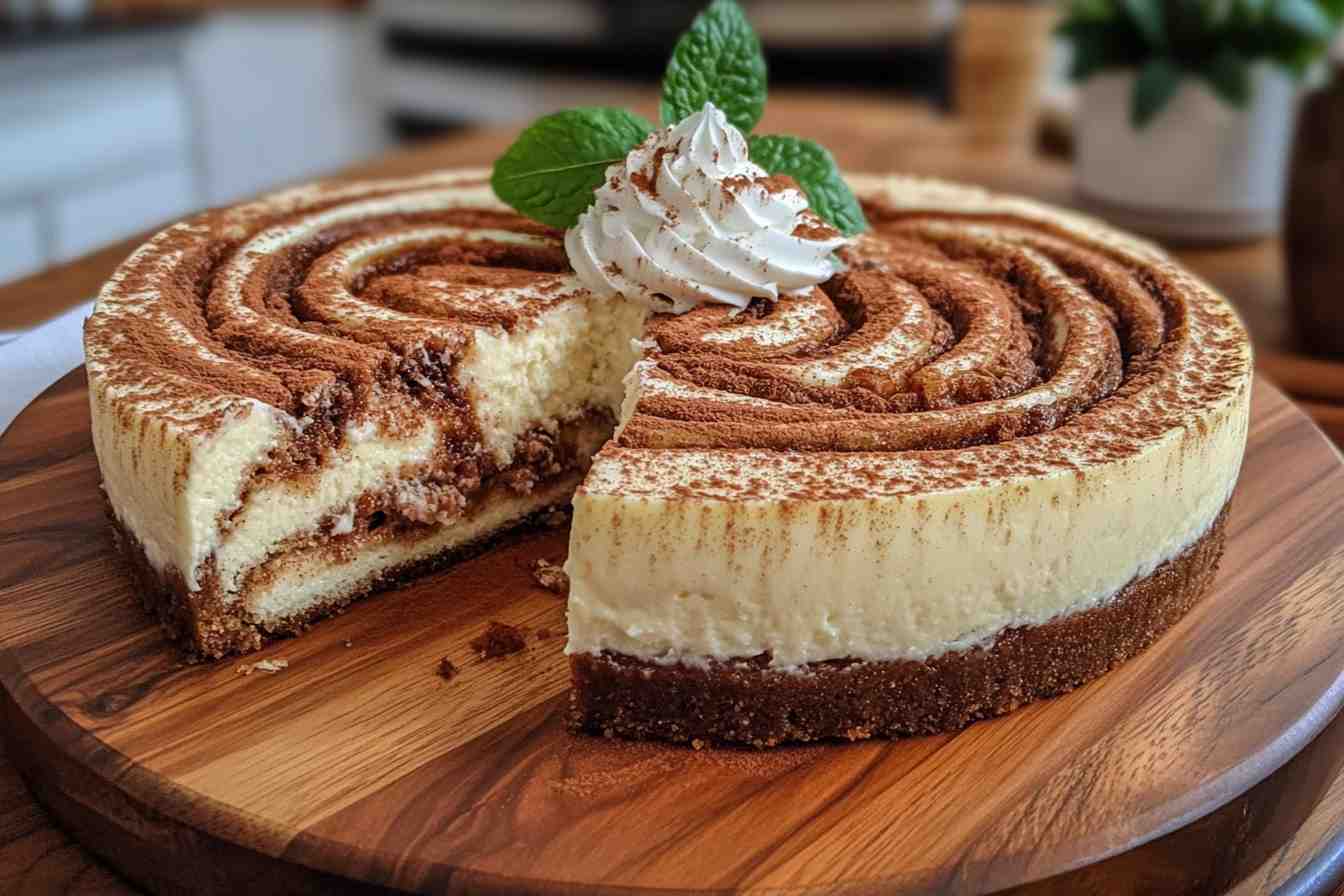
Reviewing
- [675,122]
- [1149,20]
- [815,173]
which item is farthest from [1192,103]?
[675,122]

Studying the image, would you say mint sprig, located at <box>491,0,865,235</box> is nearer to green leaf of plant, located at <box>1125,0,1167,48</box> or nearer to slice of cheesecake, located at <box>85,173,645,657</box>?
slice of cheesecake, located at <box>85,173,645,657</box>

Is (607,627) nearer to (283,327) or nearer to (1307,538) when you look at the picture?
(283,327)

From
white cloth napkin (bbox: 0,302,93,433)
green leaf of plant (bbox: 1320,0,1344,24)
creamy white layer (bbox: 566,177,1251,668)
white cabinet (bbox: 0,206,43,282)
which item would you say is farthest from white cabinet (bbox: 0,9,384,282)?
creamy white layer (bbox: 566,177,1251,668)

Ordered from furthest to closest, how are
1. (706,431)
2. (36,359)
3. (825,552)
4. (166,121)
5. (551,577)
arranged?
(166,121) → (36,359) → (551,577) → (706,431) → (825,552)

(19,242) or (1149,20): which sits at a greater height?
(1149,20)

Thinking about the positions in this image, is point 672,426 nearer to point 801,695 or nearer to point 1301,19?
point 801,695

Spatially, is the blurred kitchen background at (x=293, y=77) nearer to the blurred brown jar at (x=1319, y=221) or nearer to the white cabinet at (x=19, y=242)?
the white cabinet at (x=19, y=242)
